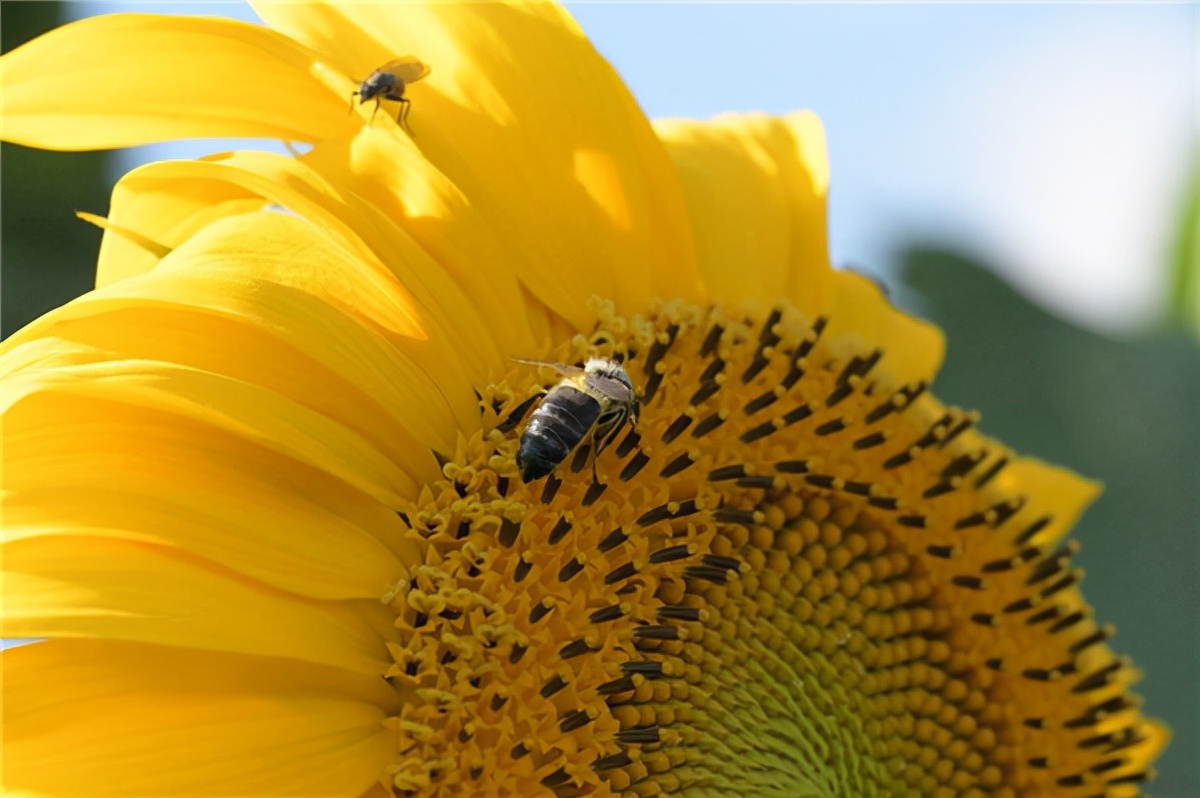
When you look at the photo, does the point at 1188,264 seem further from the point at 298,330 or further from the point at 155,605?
the point at 155,605

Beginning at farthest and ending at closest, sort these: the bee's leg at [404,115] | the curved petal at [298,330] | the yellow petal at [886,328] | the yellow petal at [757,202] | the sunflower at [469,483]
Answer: the yellow petal at [886,328]
the yellow petal at [757,202]
the bee's leg at [404,115]
the curved petal at [298,330]
the sunflower at [469,483]

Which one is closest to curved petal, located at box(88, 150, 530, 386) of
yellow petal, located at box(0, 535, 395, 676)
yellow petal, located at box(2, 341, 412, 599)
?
yellow petal, located at box(2, 341, 412, 599)

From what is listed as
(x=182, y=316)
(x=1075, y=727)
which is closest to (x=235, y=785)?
(x=182, y=316)

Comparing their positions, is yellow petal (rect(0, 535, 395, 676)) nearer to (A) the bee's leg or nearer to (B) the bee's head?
(B) the bee's head

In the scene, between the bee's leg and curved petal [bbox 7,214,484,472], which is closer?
curved petal [bbox 7,214,484,472]

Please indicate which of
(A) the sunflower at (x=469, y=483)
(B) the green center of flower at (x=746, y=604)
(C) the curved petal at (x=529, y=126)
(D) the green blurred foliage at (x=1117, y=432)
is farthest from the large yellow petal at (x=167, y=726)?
(D) the green blurred foliage at (x=1117, y=432)

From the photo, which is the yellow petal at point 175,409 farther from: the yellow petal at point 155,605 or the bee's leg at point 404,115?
the bee's leg at point 404,115
